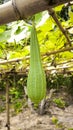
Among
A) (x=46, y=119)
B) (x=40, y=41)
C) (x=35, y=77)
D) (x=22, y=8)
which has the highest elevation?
(x=40, y=41)

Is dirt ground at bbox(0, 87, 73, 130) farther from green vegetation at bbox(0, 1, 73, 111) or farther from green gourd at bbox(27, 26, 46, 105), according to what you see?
green gourd at bbox(27, 26, 46, 105)

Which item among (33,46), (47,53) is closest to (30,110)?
(47,53)

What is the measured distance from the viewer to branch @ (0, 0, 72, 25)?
525 millimetres

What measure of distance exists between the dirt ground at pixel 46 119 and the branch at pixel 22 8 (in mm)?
4300

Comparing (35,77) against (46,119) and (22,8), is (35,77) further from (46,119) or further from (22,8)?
(46,119)

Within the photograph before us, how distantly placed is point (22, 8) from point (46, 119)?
4.95 metres

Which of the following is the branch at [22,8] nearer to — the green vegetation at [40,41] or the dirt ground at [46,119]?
the green vegetation at [40,41]

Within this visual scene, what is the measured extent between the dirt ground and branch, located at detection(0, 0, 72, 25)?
4.30m

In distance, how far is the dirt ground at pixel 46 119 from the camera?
4945 millimetres

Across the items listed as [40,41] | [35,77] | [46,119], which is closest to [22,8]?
[35,77]

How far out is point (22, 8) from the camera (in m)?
0.55

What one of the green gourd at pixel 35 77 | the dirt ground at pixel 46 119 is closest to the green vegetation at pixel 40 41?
the green gourd at pixel 35 77

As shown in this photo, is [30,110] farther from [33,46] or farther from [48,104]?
[33,46]

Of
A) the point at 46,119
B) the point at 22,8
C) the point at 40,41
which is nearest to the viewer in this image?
the point at 22,8
